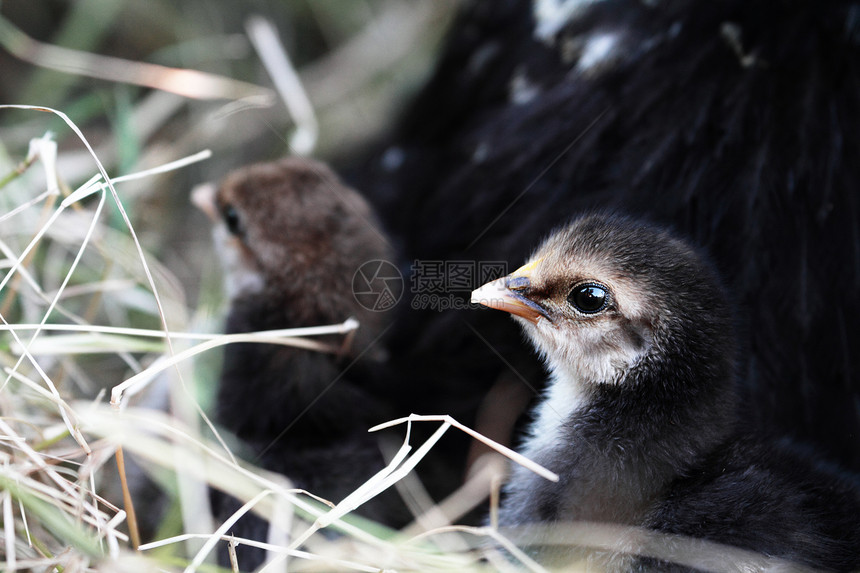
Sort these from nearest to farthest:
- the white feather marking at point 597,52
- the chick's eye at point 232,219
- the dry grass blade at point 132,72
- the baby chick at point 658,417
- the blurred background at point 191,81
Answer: the baby chick at point 658,417 → the white feather marking at point 597,52 → the chick's eye at point 232,219 → the dry grass blade at point 132,72 → the blurred background at point 191,81

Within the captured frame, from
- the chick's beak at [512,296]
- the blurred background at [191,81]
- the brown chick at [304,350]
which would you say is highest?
the blurred background at [191,81]

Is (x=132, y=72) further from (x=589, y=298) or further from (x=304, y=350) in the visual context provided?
(x=589, y=298)

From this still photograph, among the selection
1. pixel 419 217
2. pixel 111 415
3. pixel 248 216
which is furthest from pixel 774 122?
pixel 111 415

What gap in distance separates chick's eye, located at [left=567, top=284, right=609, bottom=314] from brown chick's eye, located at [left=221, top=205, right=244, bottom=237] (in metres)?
0.77

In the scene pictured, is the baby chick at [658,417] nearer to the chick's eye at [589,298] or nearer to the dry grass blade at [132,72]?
the chick's eye at [589,298]

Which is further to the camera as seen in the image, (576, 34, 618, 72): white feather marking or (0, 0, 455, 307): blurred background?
(0, 0, 455, 307): blurred background

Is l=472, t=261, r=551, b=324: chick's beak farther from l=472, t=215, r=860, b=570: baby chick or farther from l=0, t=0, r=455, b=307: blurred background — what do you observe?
l=0, t=0, r=455, b=307: blurred background

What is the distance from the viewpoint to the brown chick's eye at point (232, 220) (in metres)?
1.58

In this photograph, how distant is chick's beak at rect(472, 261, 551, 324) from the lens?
1.11m

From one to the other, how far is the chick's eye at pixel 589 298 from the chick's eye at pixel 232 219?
30.3 inches

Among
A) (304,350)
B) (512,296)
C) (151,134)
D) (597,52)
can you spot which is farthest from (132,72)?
(512,296)

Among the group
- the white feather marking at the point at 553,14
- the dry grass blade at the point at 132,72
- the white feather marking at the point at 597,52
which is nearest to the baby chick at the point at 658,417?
the white feather marking at the point at 597,52

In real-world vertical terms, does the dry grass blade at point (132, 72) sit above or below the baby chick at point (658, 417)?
above

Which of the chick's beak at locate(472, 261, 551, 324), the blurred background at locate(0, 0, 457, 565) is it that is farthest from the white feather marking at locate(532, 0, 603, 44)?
the chick's beak at locate(472, 261, 551, 324)
